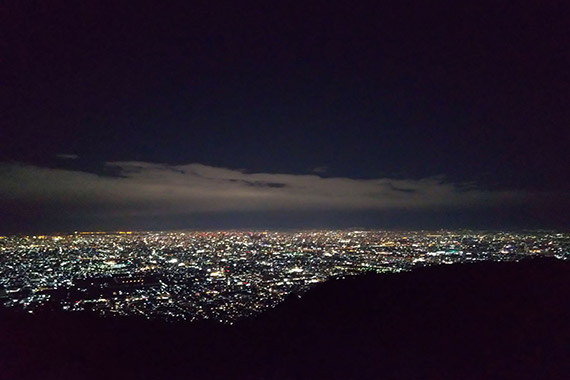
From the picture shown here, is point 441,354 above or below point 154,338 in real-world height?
above

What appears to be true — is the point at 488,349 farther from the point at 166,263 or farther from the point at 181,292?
the point at 166,263

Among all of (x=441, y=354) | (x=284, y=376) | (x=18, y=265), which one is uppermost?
(x=441, y=354)

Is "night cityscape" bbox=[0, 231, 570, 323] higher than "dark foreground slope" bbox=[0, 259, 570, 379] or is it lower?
lower

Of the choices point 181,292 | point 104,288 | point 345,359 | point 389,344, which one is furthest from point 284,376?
point 104,288

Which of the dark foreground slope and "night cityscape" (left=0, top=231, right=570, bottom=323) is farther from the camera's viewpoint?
"night cityscape" (left=0, top=231, right=570, bottom=323)

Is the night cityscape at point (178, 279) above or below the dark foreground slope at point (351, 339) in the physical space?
below

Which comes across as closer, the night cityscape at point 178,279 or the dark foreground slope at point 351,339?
the dark foreground slope at point 351,339

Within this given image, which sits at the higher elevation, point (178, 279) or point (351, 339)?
point (351, 339)

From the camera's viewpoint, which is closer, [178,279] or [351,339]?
[351,339]
